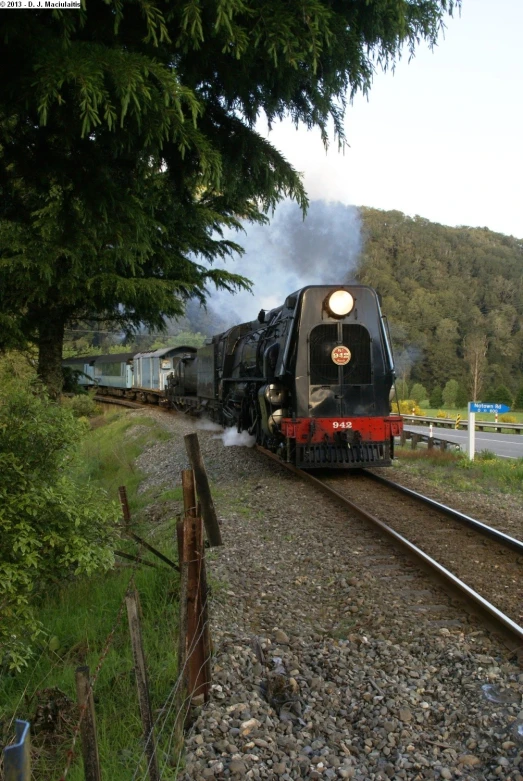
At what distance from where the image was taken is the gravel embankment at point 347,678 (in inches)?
123

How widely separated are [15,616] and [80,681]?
1.52m

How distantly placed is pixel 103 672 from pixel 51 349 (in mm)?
6701

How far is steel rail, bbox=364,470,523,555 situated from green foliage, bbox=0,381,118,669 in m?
4.25

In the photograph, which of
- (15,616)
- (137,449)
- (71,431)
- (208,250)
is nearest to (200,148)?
(71,431)

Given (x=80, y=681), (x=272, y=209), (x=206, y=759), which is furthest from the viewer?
(x=272, y=209)

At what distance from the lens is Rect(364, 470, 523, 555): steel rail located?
6312 millimetres

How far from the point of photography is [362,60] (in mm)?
3484

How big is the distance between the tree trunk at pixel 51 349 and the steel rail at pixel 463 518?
5420 millimetres

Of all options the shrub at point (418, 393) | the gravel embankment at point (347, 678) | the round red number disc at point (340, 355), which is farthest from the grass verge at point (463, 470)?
the shrub at point (418, 393)

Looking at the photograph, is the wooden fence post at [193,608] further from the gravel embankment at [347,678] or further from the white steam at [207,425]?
the white steam at [207,425]

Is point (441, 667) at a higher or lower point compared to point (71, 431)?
lower

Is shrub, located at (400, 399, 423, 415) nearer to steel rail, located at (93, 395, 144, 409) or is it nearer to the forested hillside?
the forested hillside

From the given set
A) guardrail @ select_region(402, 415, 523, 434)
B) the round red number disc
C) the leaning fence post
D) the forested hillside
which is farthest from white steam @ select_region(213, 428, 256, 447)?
the forested hillside

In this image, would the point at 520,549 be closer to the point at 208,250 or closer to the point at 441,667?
the point at 441,667
